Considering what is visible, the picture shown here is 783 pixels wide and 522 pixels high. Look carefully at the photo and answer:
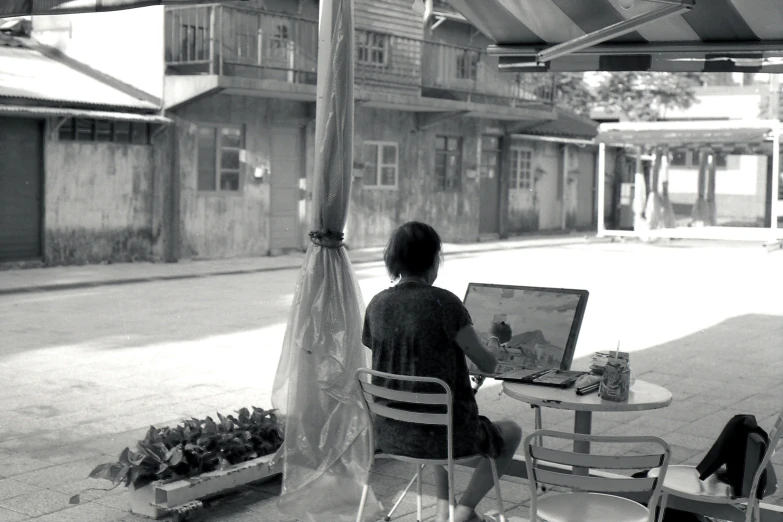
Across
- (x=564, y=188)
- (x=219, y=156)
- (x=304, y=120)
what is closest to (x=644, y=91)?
(x=564, y=188)

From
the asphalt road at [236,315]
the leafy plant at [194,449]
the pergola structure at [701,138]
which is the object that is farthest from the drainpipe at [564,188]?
the leafy plant at [194,449]

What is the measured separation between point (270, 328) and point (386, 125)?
42.7 ft

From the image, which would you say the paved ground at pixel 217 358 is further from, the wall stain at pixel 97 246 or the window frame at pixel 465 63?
the window frame at pixel 465 63

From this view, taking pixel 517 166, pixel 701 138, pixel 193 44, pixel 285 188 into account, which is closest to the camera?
pixel 193 44

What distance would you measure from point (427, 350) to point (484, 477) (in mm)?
639

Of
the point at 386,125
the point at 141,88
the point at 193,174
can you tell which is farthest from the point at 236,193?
the point at 386,125

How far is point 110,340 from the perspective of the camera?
10.3 meters

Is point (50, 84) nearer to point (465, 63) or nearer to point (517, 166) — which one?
point (465, 63)

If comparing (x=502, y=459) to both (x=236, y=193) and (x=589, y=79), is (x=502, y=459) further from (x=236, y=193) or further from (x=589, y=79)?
(x=589, y=79)

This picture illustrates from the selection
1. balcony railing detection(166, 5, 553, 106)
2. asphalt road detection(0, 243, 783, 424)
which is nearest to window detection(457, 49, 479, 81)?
balcony railing detection(166, 5, 553, 106)

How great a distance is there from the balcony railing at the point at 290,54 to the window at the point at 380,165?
1.36 m

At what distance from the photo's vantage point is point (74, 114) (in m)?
16.3

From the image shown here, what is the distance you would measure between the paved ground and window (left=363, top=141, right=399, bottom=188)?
5182 millimetres

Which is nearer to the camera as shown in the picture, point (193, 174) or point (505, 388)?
point (505, 388)
